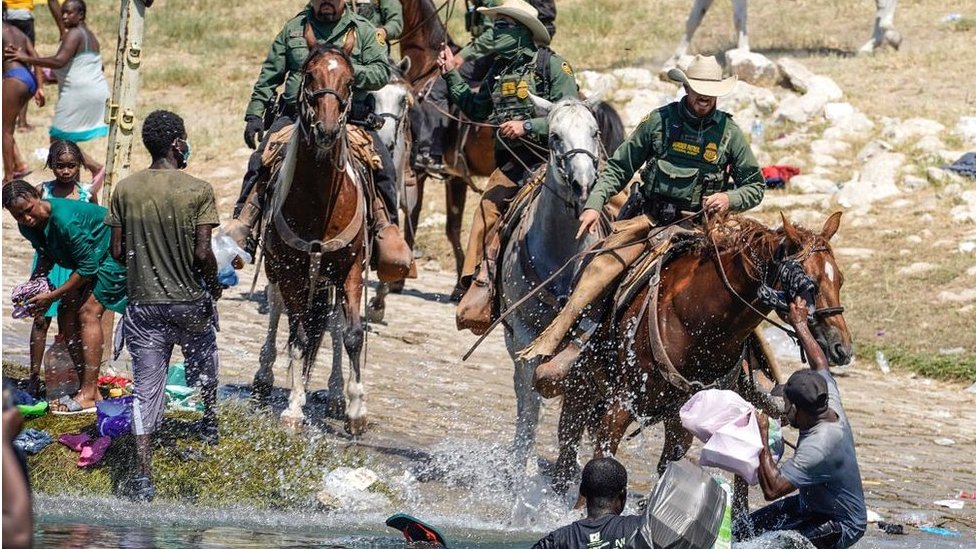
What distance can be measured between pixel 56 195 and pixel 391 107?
4239 millimetres

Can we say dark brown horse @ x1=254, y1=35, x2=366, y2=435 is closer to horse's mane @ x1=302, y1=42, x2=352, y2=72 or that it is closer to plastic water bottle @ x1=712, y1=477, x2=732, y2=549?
horse's mane @ x1=302, y1=42, x2=352, y2=72

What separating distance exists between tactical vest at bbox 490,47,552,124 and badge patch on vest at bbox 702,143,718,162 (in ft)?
7.30

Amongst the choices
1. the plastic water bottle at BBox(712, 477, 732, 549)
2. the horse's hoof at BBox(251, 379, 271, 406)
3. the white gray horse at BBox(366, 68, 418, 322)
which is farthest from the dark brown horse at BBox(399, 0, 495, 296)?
the plastic water bottle at BBox(712, 477, 732, 549)

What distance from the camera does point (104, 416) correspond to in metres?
9.38

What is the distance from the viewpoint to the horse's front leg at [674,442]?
905cm

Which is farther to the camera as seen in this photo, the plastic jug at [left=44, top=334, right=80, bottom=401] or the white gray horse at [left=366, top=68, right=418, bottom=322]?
the white gray horse at [left=366, top=68, right=418, bottom=322]

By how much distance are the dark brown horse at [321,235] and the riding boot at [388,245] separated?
0.20m

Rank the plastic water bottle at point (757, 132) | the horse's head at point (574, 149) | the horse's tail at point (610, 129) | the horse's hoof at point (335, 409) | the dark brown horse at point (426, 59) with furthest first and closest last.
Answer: the plastic water bottle at point (757, 132)
the dark brown horse at point (426, 59)
the horse's tail at point (610, 129)
the horse's hoof at point (335, 409)
the horse's head at point (574, 149)

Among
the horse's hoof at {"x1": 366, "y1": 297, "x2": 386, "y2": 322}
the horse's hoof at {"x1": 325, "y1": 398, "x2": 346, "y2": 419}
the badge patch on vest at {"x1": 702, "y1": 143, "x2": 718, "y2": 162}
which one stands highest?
the badge patch on vest at {"x1": 702, "y1": 143, "x2": 718, "y2": 162}

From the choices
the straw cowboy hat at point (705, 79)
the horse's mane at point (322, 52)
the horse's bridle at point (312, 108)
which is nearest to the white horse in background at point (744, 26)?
the horse's mane at point (322, 52)

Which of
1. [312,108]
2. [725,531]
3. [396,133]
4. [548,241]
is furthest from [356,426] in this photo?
[725,531]

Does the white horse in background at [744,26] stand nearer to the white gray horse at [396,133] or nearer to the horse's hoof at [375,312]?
the white gray horse at [396,133]

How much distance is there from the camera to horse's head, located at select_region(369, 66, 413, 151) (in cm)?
1423

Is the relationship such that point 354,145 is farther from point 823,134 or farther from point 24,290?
point 823,134
